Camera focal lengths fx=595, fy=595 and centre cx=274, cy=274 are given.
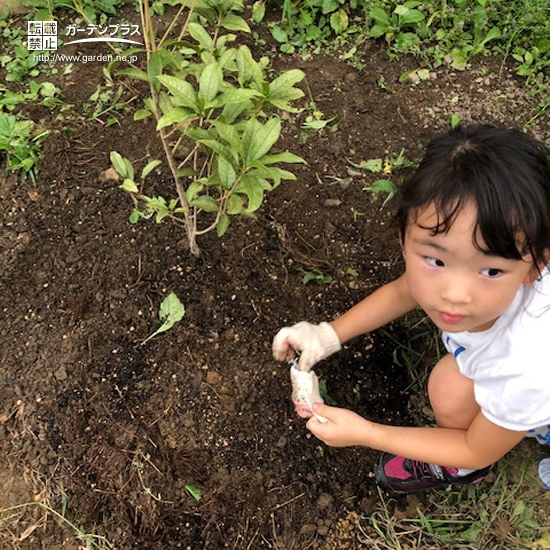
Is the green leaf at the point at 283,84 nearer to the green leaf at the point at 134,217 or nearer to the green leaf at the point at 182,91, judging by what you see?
the green leaf at the point at 182,91

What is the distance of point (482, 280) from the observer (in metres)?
1.17

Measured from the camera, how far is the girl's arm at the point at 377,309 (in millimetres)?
1631

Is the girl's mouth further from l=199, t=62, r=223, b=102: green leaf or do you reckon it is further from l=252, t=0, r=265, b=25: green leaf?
l=252, t=0, r=265, b=25: green leaf

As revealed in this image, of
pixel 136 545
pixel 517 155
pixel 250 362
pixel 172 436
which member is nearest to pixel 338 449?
pixel 250 362

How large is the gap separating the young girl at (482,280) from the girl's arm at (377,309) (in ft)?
0.67

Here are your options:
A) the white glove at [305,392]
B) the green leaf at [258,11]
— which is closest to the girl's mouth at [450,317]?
the white glove at [305,392]

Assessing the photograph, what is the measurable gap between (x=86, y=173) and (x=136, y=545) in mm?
1291

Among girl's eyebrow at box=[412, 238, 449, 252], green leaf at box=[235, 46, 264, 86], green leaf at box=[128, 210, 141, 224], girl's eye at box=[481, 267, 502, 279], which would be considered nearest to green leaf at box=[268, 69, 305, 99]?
green leaf at box=[235, 46, 264, 86]

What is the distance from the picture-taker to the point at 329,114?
241 cm

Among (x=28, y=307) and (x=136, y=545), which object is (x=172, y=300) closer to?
(x=28, y=307)

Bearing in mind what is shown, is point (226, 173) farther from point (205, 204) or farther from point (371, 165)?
point (371, 165)

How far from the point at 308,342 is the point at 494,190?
73 cm

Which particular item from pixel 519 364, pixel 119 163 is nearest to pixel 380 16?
pixel 119 163

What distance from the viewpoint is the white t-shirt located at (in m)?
1.22
